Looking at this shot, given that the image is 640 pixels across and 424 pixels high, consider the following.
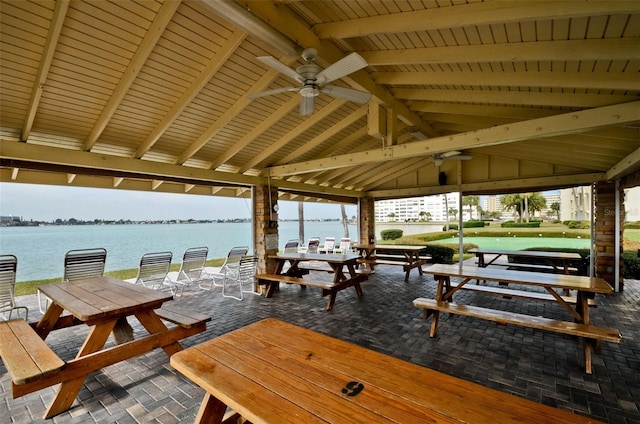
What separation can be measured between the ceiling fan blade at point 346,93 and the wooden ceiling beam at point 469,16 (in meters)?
0.47

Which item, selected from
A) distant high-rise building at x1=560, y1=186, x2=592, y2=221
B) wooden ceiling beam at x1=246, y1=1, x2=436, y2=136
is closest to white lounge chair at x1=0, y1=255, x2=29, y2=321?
wooden ceiling beam at x1=246, y1=1, x2=436, y2=136

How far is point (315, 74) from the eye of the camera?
2.90 metres

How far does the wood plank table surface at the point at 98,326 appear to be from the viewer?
2410mm

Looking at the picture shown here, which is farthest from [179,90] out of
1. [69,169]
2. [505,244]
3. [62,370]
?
[505,244]

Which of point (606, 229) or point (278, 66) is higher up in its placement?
point (278, 66)

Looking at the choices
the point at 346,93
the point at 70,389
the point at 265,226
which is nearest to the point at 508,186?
the point at 265,226

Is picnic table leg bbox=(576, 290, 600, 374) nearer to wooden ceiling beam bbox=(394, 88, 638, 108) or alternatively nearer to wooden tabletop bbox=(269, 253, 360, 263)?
wooden ceiling beam bbox=(394, 88, 638, 108)

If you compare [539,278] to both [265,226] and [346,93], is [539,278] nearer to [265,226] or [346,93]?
[346,93]

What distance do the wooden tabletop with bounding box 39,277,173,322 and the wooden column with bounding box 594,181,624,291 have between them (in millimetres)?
8626

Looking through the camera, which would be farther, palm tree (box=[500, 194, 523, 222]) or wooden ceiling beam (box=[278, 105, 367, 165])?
palm tree (box=[500, 194, 523, 222])

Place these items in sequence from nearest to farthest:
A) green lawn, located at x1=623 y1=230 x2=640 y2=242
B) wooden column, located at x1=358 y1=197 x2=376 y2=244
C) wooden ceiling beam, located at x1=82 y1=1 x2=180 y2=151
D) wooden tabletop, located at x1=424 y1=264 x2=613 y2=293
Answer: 1. wooden ceiling beam, located at x1=82 y1=1 x2=180 y2=151
2. wooden tabletop, located at x1=424 y1=264 x2=613 y2=293
3. green lawn, located at x1=623 y1=230 x2=640 y2=242
4. wooden column, located at x1=358 y1=197 x2=376 y2=244

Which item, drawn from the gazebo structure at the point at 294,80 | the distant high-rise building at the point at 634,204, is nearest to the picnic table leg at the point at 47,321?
the gazebo structure at the point at 294,80

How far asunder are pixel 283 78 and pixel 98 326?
3509 millimetres

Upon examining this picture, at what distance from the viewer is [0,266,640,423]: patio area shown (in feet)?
8.11
